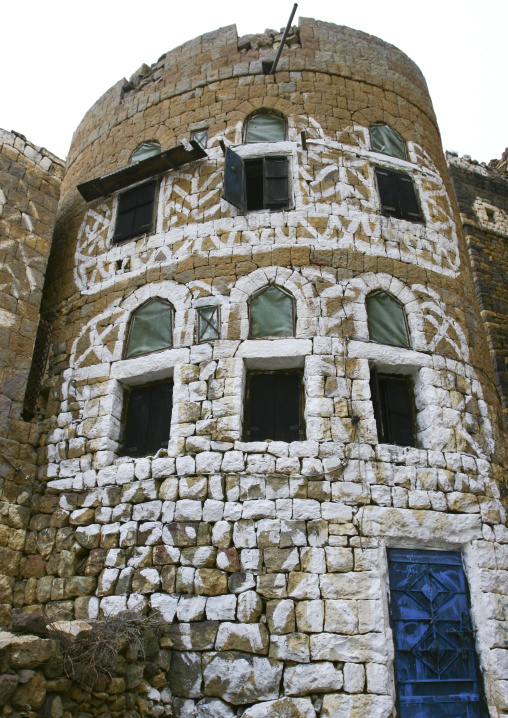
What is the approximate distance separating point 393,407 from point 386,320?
1267 mm

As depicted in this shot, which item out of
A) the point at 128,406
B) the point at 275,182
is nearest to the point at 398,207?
the point at 275,182

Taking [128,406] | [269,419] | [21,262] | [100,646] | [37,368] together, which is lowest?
→ [100,646]

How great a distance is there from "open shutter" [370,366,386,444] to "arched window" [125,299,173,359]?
113 inches

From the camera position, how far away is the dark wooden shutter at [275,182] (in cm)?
881

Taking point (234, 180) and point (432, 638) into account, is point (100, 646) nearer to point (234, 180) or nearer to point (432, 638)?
point (432, 638)

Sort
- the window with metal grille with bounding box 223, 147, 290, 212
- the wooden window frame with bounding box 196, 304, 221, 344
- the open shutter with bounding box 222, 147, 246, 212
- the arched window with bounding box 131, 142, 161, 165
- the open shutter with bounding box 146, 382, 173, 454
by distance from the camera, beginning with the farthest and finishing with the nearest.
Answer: the arched window with bounding box 131, 142, 161, 165 → the window with metal grille with bounding box 223, 147, 290, 212 → the open shutter with bounding box 222, 147, 246, 212 → the wooden window frame with bounding box 196, 304, 221, 344 → the open shutter with bounding box 146, 382, 173, 454

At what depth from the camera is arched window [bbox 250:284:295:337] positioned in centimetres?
779

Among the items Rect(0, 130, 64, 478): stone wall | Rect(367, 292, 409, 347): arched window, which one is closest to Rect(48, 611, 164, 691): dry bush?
Rect(0, 130, 64, 478): stone wall

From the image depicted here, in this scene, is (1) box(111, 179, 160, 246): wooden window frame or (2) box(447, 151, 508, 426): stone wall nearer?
(1) box(111, 179, 160, 246): wooden window frame

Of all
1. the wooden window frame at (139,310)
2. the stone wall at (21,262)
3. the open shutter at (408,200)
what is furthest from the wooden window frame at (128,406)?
the open shutter at (408,200)

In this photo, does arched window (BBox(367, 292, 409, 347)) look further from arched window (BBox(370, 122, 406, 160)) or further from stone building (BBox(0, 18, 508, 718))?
arched window (BBox(370, 122, 406, 160))

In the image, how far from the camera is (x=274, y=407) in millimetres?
7484

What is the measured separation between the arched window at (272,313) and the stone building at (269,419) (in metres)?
0.04

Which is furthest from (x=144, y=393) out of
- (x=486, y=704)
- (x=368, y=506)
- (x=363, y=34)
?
(x=363, y=34)
